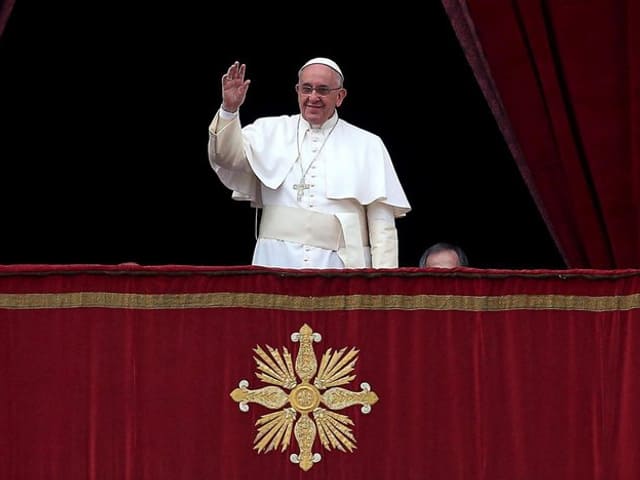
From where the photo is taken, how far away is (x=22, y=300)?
4895mm

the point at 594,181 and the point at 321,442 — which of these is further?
the point at 594,181

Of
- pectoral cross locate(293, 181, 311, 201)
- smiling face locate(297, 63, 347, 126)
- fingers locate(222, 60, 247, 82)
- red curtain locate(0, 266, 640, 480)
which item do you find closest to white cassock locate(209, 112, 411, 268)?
pectoral cross locate(293, 181, 311, 201)

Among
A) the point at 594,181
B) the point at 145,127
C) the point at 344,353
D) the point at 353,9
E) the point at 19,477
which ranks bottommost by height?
the point at 19,477

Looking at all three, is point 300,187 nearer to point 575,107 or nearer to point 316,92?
point 316,92

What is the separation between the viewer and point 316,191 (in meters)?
5.77

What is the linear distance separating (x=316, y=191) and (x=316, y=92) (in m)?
0.41

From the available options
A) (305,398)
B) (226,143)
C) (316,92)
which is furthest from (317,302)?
(316,92)

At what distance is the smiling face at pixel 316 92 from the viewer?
571cm

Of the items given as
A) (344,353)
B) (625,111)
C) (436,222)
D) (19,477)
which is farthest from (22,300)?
(436,222)

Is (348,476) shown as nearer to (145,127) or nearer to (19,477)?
(19,477)

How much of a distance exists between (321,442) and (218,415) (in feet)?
1.25

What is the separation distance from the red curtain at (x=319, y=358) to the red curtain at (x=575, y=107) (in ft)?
2.38

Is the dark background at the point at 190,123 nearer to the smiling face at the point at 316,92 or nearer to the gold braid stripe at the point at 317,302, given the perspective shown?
the smiling face at the point at 316,92

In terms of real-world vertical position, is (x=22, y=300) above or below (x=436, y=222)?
below
